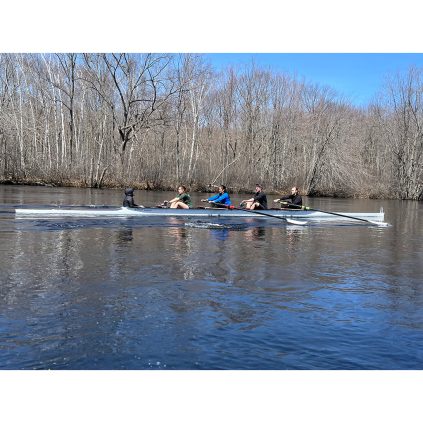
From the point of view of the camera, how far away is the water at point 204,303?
5852 millimetres

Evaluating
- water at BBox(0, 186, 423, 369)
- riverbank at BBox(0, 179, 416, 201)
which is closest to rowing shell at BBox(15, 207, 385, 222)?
water at BBox(0, 186, 423, 369)

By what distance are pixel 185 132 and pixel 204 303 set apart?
40.0 m

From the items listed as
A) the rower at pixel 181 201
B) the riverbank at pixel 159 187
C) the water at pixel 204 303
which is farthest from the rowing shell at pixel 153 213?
the riverbank at pixel 159 187

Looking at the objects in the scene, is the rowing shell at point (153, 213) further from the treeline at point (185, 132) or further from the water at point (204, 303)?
the treeline at point (185, 132)

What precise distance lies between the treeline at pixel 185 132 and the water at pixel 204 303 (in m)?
29.8

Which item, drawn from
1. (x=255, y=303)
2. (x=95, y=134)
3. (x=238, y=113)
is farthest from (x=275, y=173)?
(x=255, y=303)

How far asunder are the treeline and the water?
97.8 ft

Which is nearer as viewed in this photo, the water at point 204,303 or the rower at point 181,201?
the water at point 204,303

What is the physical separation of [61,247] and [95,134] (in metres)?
34.8

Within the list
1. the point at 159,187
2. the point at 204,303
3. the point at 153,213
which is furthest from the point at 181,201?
the point at 159,187

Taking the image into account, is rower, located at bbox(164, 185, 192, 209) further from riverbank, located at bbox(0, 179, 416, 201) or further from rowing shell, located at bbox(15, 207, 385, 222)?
riverbank, located at bbox(0, 179, 416, 201)

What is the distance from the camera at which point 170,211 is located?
19703 millimetres
